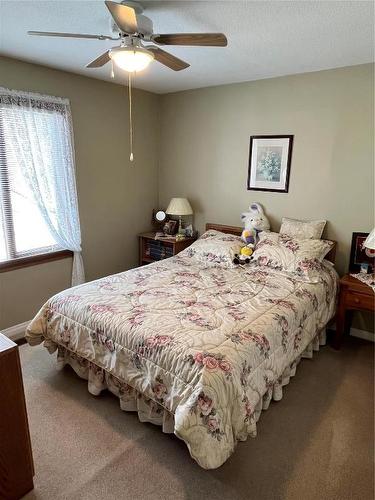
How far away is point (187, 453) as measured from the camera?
189cm

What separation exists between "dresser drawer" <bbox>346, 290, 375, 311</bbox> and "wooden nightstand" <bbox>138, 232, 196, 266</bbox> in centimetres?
193

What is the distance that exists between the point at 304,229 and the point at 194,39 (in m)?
2.08

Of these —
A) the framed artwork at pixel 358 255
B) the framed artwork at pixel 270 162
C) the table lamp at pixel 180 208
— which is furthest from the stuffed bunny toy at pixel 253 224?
the framed artwork at pixel 358 255

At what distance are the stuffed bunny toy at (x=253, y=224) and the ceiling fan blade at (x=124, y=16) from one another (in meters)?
2.22

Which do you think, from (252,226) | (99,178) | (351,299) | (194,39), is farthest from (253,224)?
(194,39)

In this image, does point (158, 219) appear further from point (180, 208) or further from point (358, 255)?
point (358, 255)

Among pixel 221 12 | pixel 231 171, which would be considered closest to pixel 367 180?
pixel 231 171

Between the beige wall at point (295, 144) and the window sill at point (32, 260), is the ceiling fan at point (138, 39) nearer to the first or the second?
the beige wall at point (295, 144)

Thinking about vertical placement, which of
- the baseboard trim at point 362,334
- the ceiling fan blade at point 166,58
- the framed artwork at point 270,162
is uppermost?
the ceiling fan blade at point 166,58

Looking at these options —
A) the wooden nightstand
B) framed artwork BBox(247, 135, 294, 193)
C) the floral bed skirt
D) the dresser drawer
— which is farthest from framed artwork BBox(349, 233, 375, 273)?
the wooden nightstand

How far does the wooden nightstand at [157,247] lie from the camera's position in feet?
13.0

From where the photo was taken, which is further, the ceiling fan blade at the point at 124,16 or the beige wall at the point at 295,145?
the beige wall at the point at 295,145

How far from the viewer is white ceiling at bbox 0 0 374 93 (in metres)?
1.86

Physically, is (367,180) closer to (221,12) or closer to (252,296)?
(252,296)
